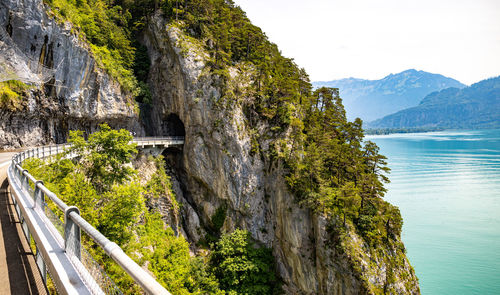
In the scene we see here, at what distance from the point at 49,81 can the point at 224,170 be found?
2071cm

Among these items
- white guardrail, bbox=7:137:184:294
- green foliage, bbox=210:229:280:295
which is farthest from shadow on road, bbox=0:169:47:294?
green foliage, bbox=210:229:280:295

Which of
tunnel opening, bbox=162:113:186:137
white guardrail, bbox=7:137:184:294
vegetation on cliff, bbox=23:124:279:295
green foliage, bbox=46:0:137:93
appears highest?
green foliage, bbox=46:0:137:93

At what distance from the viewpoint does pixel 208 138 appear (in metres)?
31.7

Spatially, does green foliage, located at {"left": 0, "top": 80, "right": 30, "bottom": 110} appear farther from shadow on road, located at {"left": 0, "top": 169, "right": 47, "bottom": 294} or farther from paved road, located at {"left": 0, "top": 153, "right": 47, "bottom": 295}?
shadow on road, located at {"left": 0, "top": 169, "right": 47, "bottom": 294}

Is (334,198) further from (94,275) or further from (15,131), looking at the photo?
(15,131)

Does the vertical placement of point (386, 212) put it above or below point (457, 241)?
above

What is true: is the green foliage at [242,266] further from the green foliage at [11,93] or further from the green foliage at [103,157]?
the green foliage at [11,93]

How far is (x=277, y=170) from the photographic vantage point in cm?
2983

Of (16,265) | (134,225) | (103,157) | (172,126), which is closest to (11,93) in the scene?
(103,157)

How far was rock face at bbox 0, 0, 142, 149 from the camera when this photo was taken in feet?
66.5

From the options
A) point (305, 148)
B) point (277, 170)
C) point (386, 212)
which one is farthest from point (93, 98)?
point (386, 212)

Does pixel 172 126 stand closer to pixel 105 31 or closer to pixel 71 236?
pixel 105 31

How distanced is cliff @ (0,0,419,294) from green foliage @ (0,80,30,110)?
2.02ft

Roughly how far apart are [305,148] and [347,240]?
11821 mm
